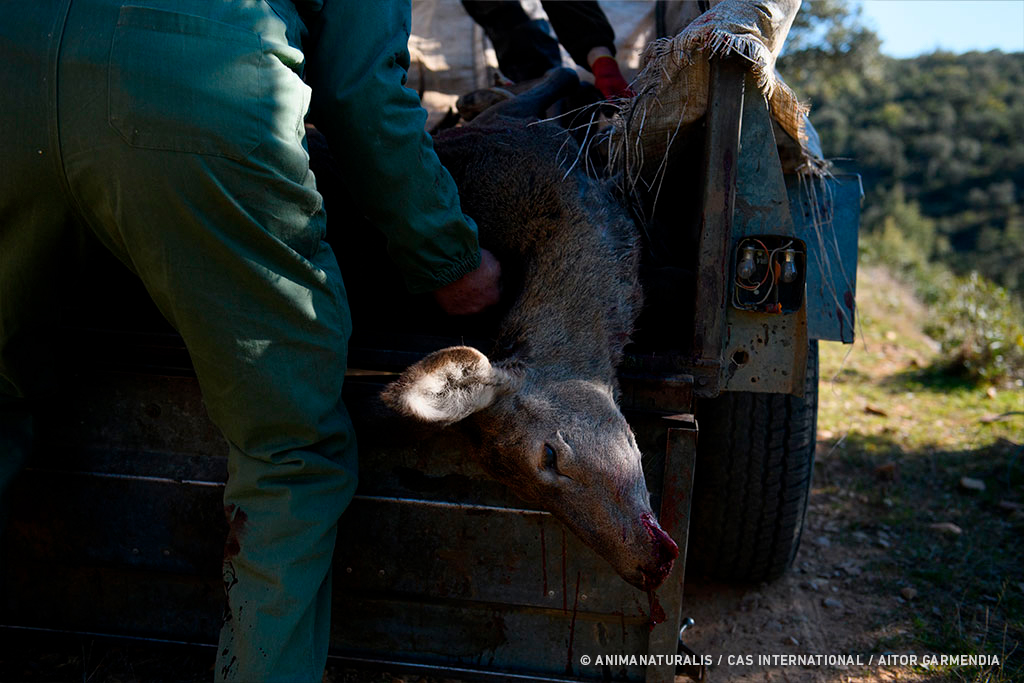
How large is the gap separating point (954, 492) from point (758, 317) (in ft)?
9.96

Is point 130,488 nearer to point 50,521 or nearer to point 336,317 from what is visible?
point 50,521

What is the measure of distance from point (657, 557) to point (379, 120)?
1.56 m

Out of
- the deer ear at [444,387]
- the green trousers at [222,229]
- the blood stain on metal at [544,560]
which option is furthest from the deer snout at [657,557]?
the green trousers at [222,229]

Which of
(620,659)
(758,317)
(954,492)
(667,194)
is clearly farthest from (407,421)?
(954,492)

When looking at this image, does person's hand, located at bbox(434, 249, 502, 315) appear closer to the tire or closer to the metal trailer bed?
the metal trailer bed

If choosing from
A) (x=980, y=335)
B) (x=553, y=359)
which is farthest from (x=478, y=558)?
(x=980, y=335)

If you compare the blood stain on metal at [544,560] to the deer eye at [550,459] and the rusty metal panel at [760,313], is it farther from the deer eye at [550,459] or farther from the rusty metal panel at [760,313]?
the rusty metal panel at [760,313]

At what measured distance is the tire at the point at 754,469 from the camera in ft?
11.6

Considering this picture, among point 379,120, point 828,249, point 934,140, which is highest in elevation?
point 934,140

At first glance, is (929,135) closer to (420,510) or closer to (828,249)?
(828,249)

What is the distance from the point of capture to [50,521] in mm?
2914

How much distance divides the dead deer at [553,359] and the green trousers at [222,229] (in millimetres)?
370

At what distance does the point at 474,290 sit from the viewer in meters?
2.90

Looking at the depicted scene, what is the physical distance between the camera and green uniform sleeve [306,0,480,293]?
2.39 meters
